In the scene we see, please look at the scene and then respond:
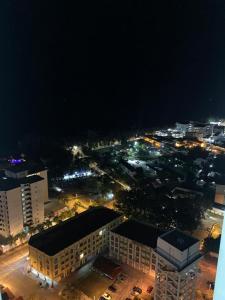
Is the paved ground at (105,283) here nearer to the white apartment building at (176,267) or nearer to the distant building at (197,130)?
the white apartment building at (176,267)

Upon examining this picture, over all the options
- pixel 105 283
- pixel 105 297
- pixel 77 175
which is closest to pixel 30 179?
pixel 105 283

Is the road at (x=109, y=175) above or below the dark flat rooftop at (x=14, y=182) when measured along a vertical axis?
below

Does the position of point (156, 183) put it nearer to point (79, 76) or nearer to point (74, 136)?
point (74, 136)

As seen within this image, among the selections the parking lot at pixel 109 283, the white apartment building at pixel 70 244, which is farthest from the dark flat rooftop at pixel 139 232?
the parking lot at pixel 109 283

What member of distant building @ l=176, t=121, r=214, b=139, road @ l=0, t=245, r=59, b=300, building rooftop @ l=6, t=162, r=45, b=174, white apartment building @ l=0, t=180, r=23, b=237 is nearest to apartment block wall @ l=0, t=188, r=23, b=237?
white apartment building @ l=0, t=180, r=23, b=237

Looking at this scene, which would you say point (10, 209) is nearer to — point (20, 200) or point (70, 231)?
point (20, 200)

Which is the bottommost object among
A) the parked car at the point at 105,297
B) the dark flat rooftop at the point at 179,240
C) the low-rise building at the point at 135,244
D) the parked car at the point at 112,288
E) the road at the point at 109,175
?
the parked car at the point at 105,297

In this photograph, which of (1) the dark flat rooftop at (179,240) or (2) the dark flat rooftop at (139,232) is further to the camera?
(2) the dark flat rooftop at (139,232)

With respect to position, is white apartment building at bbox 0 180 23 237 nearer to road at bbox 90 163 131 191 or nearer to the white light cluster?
road at bbox 90 163 131 191
